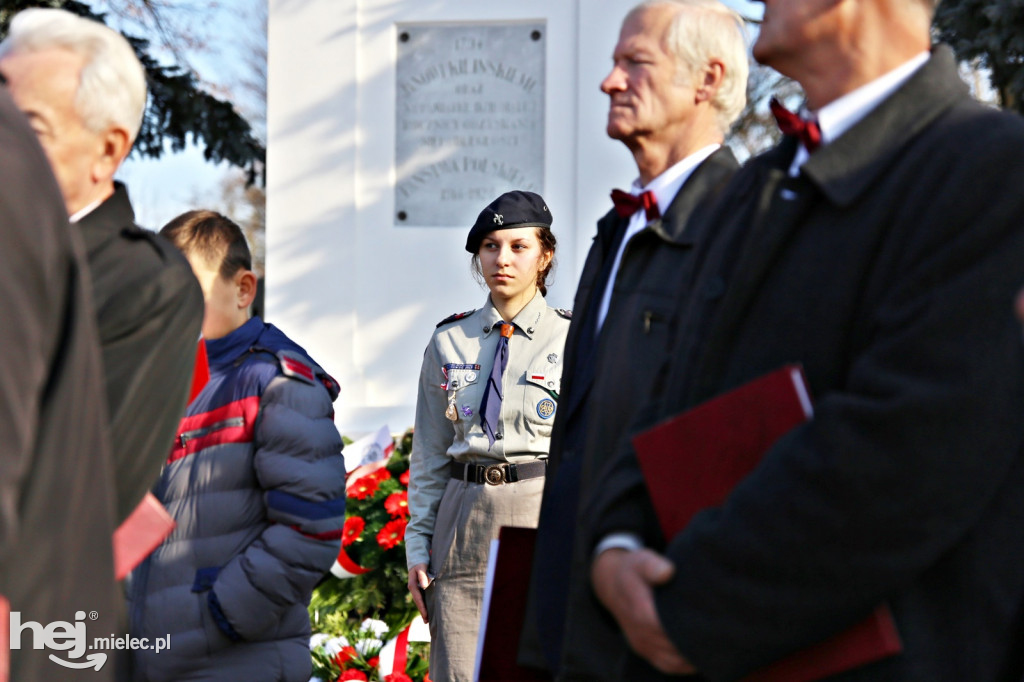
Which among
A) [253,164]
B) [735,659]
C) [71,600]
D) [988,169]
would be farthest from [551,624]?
[253,164]

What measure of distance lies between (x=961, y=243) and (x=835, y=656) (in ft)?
1.80

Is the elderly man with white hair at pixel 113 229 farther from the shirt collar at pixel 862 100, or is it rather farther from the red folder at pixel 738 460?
the shirt collar at pixel 862 100

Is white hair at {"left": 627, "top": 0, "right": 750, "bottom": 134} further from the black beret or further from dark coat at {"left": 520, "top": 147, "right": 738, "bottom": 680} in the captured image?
the black beret

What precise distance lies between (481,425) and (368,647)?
5.59ft

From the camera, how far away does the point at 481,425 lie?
12.0ft

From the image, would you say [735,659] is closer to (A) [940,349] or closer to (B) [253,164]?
(A) [940,349]

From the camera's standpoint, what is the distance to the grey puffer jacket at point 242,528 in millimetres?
2705

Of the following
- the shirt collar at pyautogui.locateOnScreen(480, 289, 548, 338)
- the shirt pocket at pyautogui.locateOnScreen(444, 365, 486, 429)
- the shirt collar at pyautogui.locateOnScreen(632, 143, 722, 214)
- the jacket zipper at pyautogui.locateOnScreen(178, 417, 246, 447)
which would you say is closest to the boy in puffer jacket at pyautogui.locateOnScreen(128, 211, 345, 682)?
the jacket zipper at pyautogui.locateOnScreen(178, 417, 246, 447)

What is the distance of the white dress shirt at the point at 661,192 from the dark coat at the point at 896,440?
0.73m

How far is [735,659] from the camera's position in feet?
4.56

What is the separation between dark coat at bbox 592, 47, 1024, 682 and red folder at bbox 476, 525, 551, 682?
871 mm

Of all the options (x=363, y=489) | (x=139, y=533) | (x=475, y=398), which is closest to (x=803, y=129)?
(x=139, y=533)

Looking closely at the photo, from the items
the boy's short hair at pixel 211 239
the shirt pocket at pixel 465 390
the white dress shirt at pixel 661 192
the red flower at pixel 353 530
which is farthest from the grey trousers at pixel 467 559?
the red flower at pixel 353 530

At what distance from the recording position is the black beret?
3928mm
